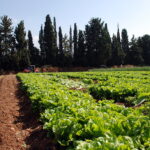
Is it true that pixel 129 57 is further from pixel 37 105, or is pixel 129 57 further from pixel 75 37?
pixel 37 105

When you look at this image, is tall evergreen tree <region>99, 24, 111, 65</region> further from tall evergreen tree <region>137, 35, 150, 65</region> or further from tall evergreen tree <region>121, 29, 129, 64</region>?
tall evergreen tree <region>137, 35, 150, 65</region>

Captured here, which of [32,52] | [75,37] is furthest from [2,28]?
[75,37]

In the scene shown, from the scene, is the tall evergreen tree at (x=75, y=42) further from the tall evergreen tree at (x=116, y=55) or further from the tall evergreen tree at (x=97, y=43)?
the tall evergreen tree at (x=116, y=55)

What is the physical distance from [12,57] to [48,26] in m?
12.1

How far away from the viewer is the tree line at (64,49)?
4569 cm

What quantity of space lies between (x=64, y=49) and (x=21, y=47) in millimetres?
11786

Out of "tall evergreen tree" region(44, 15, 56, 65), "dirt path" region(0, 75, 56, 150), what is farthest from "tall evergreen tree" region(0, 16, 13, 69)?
"dirt path" region(0, 75, 56, 150)

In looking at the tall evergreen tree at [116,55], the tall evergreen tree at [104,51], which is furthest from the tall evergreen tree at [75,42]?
the tall evergreen tree at [116,55]

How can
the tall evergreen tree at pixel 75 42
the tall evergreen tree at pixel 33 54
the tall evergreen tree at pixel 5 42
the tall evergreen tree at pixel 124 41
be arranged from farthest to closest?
1. the tall evergreen tree at pixel 124 41
2. the tall evergreen tree at pixel 75 42
3. the tall evergreen tree at pixel 33 54
4. the tall evergreen tree at pixel 5 42

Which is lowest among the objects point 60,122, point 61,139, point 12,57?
point 61,139

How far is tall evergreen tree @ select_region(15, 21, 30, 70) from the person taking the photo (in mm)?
45041

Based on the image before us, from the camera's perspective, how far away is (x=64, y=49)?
54.2m

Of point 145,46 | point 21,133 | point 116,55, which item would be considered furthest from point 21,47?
point 21,133

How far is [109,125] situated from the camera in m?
3.36
